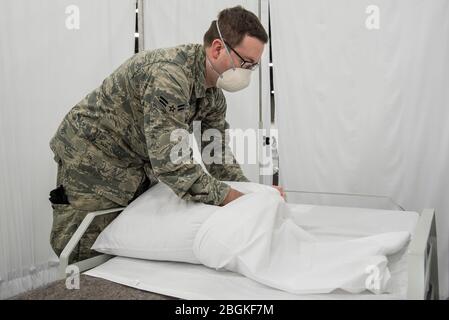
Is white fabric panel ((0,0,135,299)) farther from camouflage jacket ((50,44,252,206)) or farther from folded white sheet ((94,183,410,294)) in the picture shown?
folded white sheet ((94,183,410,294))

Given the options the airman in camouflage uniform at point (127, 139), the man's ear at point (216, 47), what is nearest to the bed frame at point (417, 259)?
the airman in camouflage uniform at point (127, 139)

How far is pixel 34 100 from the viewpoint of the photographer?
6.49ft

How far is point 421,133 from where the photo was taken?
198cm

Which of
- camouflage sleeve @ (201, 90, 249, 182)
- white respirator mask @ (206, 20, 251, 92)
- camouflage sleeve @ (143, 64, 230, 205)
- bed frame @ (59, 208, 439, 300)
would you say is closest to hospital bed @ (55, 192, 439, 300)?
bed frame @ (59, 208, 439, 300)

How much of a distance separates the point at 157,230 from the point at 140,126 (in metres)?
0.40

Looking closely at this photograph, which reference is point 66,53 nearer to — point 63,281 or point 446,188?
point 63,281

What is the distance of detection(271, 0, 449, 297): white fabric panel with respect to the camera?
1938 mm

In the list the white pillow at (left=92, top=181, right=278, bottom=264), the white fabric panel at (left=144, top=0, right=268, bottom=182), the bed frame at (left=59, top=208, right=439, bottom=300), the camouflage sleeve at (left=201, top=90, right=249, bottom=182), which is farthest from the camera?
the white fabric panel at (left=144, top=0, right=268, bottom=182)

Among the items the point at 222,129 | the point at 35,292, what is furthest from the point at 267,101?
the point at 35,292

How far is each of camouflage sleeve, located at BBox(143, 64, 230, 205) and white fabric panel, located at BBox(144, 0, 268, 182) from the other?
105 cm

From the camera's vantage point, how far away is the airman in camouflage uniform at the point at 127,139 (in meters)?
1.27

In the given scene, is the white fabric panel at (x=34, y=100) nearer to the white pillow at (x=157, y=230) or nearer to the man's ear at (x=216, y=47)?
the white pillow at (x=157, y=230)
